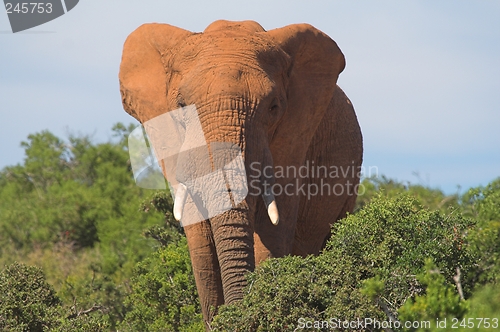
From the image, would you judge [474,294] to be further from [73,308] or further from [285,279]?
[73,308]

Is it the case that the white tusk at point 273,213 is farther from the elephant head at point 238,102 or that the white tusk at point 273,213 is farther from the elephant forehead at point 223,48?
the elephant forehead at point 223,48

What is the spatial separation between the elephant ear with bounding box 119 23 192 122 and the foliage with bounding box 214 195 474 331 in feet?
5.69

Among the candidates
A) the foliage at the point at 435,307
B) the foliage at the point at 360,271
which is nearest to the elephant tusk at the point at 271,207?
the foliage at the point at 360,271

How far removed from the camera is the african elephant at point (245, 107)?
690 centimetres

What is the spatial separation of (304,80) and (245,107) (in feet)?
3.87

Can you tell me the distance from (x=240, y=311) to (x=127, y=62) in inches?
105

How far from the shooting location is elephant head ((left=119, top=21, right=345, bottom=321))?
22.6ft

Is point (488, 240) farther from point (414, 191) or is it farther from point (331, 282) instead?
point (414, 191)

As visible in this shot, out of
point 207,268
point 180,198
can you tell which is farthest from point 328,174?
point 180,198

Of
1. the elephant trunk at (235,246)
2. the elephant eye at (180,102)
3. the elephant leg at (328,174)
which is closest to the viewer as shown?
the elephant trunk at (235,246)

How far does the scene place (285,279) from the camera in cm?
632

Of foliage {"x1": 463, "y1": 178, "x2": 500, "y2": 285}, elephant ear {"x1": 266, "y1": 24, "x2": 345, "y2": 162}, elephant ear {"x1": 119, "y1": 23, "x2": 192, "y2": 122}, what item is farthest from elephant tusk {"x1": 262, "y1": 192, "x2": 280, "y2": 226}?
foliage {"x1": 463, "y1": 178, "x2": 500, "y2": 285}

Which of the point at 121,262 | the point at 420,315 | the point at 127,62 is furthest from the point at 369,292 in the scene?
the point at 121,262

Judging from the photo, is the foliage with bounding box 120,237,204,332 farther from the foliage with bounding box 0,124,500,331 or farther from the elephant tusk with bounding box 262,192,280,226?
the elephant tusk with bounding box 262,192,280,226
